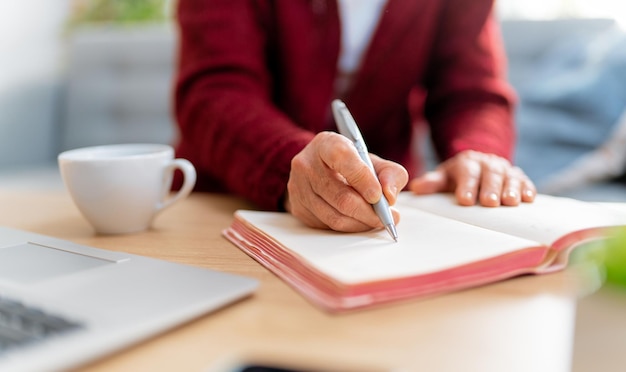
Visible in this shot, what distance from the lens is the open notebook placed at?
1.22 feet

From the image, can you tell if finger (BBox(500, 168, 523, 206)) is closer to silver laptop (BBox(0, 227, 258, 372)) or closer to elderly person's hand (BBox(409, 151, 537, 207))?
elderly person's hand (BBox(409, 151, 537, 207))

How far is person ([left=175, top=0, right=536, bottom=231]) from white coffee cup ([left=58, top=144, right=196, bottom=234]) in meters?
0.12

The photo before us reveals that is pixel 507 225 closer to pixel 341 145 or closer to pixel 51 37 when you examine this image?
pixel 341 145

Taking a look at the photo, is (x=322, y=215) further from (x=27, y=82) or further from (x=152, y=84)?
(x=27, y=82)

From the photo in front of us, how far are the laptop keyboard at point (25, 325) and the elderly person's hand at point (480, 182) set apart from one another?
401mm

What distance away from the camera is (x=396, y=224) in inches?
20.0

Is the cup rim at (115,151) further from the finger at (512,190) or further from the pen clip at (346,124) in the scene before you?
the finger at (512,190)

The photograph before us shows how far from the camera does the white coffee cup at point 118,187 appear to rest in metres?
0.55

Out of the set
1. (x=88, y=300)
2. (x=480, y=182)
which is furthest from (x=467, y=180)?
(x=88, y=300)

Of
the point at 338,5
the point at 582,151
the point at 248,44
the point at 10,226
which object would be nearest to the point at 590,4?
the point at 582,151

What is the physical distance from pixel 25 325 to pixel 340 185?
274mm

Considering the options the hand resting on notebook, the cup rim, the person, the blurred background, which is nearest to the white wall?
the blurred background

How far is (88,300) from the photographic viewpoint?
1.10 ft

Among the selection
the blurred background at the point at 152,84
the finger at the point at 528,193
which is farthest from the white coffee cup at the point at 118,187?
the blurred background at the point at 152,84
